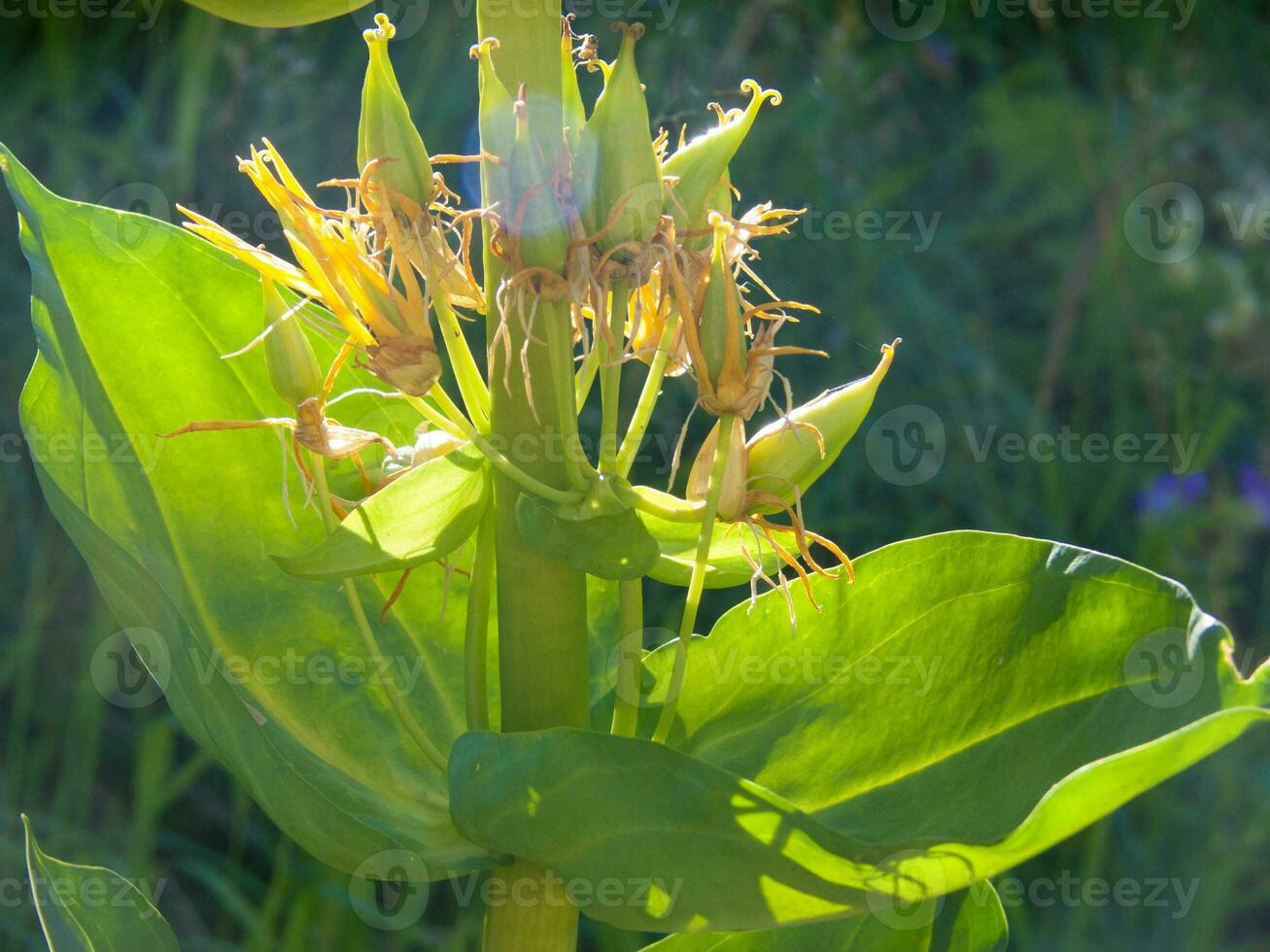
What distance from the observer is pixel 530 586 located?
2.43ft

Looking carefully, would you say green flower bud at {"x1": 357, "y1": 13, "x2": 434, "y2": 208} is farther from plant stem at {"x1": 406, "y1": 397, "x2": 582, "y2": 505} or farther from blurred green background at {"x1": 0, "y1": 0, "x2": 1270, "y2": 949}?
blurred green background at {"x1": 0, "y1": 0, "x2": 1270, "y2": 949}

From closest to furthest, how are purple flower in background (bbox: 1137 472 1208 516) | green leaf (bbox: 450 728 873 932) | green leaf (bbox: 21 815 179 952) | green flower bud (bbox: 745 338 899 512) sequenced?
green leaf (bbox: 450 728 873 932)
green flower bud (bbox: 745 338 899 512)
green leaf (bbox: 21 815 179 952)
purple flower in background (bbox: 1137 472 1208 516)

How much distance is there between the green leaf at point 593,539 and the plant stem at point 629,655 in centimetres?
5

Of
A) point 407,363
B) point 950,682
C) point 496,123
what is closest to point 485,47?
point 496,123

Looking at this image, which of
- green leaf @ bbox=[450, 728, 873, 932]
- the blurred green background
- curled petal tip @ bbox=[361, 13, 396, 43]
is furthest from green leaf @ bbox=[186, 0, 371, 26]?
the blurred green background

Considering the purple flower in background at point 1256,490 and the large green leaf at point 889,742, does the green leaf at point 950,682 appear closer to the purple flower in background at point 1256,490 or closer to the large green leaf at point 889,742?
the large green leaf at point 889,742

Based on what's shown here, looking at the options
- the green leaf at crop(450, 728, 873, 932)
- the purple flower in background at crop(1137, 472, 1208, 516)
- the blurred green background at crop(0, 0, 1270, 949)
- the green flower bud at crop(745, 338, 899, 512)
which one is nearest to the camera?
the green leaf at crop(450, 728, 873, 932)

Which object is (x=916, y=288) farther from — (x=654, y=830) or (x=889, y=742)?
(x=654, y=830)

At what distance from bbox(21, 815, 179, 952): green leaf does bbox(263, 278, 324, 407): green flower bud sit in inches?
11.7

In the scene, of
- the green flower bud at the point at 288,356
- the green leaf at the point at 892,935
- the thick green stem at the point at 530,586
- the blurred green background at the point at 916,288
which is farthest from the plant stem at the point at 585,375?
the blurred green background at the point at 916,288

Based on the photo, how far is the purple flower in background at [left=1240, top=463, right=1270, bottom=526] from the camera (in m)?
2.08

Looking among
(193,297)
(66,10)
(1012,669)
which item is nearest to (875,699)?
(1012,669)

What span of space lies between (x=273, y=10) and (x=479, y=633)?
0.33 metres

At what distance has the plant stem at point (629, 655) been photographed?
726 mm
